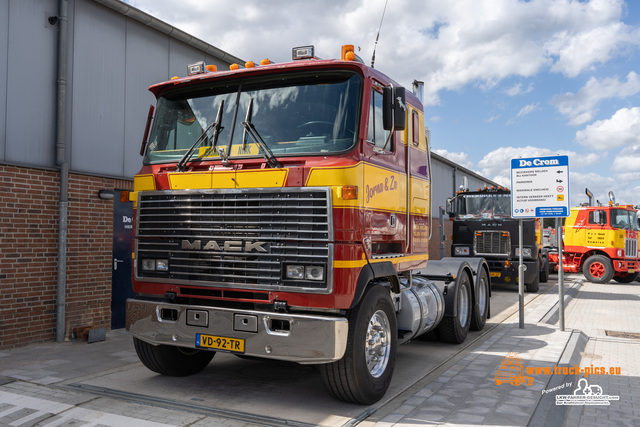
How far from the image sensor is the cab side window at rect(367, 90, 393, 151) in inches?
190

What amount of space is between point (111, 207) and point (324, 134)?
4.70 metres

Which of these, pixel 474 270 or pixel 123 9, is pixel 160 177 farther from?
pixel 474 270

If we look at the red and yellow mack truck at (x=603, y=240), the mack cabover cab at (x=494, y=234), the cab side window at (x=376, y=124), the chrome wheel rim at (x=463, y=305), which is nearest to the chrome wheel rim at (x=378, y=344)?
the cab side window at (x=376, y=124)

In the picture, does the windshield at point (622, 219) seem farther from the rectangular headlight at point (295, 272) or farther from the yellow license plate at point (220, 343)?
the yellow license plate at point (220, 343)

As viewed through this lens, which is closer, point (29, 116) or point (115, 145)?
point (29, 116)

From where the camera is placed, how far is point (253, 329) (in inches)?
177

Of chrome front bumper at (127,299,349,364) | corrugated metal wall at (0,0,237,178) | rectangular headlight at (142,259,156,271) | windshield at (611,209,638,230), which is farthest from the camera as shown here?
windshield at (611,209,638,230)

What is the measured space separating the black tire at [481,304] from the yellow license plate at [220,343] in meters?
5.09

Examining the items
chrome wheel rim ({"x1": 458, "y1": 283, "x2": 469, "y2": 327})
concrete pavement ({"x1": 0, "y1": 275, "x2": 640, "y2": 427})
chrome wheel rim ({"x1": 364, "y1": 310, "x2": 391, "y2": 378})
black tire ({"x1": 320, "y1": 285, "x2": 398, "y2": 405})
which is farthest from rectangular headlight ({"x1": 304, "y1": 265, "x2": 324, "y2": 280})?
chrome wheel rim ({"x1": 458, "y1": 283, "x2": 469, "y2": 327})

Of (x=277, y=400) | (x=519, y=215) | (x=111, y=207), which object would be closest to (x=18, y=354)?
(x=111, y=207)

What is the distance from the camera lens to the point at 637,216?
18.6 m

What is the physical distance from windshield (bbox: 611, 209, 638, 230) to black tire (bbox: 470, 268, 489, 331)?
1105cm

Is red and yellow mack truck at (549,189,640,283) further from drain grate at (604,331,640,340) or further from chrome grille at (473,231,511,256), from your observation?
drain grate at (604,331,640,340)

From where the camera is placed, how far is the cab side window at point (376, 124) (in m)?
4.83
